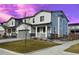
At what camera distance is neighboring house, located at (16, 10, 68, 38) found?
4.01 meters

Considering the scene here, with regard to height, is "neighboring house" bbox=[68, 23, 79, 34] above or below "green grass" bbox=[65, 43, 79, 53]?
above

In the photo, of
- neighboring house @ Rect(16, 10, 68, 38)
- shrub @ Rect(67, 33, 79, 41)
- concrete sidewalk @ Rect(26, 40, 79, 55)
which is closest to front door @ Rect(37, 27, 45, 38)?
neighboring house @ Rect(16, 10, 68, 38)

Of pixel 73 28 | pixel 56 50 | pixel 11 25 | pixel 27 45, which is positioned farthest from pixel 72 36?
pixel 11 25

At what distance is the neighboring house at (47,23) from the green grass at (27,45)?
11cm

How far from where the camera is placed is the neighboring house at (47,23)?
158 inches

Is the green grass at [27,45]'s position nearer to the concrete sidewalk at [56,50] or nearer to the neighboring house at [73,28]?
the concrete sidewalk at [56,50]

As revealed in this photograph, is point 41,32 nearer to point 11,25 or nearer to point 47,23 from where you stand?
point 47,23

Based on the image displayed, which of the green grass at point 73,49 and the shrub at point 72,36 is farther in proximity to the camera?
the shrub at point 72,36

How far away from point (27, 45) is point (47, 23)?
0.43 m

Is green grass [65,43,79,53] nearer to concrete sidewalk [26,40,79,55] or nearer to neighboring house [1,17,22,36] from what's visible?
concrete sidewalk [26,40,79,55]

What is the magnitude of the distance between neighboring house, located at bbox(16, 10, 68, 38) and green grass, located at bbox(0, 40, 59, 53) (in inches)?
4.4

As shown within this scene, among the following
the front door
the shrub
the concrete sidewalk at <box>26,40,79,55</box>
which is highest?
the front door

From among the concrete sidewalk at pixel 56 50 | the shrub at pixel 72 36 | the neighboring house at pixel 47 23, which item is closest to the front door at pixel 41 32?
the neighboring house at pixel 47 23
